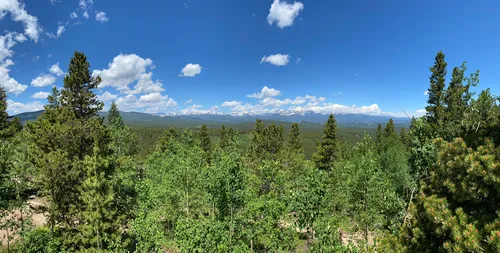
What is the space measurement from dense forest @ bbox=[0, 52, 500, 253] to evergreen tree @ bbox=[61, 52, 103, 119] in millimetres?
92

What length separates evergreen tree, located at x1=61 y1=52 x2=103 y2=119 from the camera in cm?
2411

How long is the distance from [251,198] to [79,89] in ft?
66.2

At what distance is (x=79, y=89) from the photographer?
24578 millimetres

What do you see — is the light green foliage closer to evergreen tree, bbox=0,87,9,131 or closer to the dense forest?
the dense forest

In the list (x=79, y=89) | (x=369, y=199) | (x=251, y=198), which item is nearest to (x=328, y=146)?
(x=369, y=199)

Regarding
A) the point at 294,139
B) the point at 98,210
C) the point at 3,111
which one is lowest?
the point at 98,210

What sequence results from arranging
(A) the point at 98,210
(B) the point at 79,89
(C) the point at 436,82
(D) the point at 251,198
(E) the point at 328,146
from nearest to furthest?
(A) the point at 98,210 < (D) the point at 251,198 < (B) the point at 79,89 < (C) the point at 436,82 < (E) the point at 328,146

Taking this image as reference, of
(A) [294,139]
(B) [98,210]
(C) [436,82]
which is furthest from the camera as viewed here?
(A) [294,139]

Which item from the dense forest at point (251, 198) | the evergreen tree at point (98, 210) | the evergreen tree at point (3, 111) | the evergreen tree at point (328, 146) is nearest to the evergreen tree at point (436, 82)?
the dense forest at point (251, 198)

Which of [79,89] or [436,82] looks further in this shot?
[436,82]

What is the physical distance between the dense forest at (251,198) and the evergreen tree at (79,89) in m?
0.09

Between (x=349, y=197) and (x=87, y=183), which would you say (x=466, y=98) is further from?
(x=87, y=183)

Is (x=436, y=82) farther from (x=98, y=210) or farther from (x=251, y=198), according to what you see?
(x=98, y=210)

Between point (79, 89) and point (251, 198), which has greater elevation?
point (79, 89)
